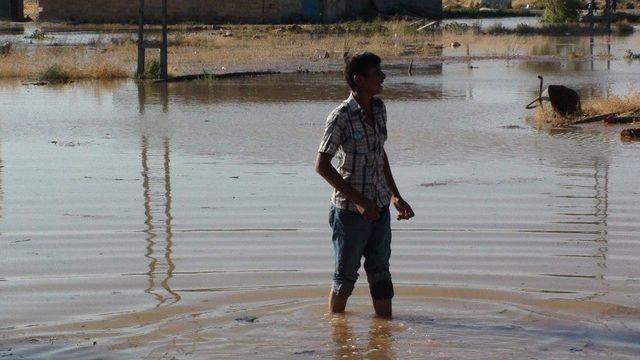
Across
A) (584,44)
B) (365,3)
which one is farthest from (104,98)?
(365,3)

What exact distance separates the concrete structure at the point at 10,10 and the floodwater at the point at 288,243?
48594 mm

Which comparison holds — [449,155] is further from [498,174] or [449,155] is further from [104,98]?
[104,98]

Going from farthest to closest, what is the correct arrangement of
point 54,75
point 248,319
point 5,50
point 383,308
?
point 5,50 → point 54,75 → point 248,319 → point 383,308

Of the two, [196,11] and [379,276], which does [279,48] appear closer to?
[196,11]

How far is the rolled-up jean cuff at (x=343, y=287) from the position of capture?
288 inches

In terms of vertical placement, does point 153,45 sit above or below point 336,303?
above

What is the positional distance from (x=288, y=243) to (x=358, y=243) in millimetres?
3176

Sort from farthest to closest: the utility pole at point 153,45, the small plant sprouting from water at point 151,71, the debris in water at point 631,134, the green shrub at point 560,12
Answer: the green shrub at point 560,12, the small plant sprouting from water at point 151,71, the utility pole at point 153,45, the debris in water at point 631,134

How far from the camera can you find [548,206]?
11.8 m

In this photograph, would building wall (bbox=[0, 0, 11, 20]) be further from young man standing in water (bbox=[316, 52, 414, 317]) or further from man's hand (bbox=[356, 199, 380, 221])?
man's hand (bbox=[356, 199, 380, 221])

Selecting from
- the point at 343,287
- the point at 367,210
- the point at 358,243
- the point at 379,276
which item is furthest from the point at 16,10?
the point at 367,210

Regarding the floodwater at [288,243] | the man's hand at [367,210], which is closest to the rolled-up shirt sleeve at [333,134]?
the man's hand at [367,210]

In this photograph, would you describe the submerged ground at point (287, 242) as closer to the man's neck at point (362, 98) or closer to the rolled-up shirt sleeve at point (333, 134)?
the rolled-up shirt sleeve at point (333, 134)

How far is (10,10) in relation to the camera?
218 ft
